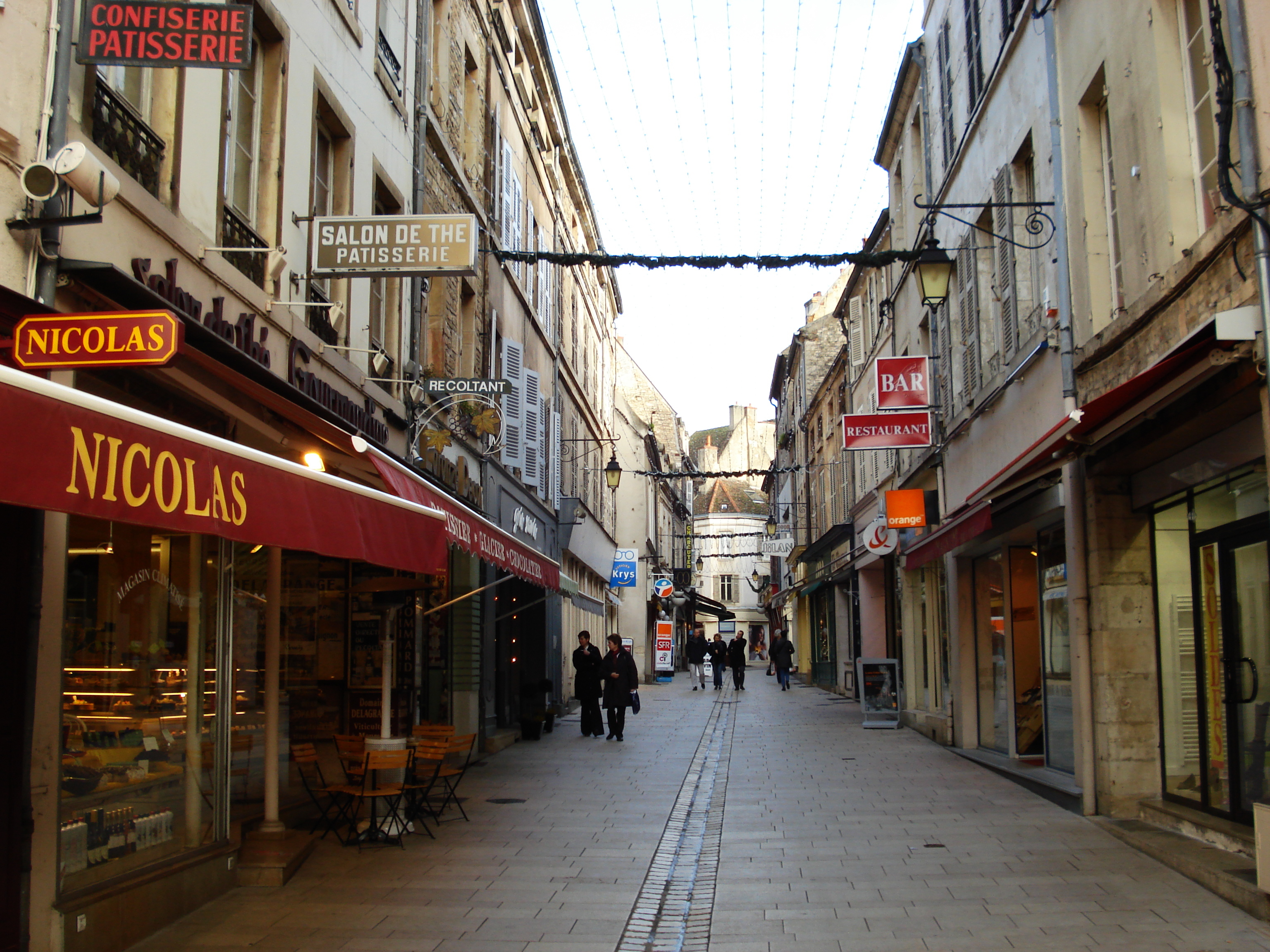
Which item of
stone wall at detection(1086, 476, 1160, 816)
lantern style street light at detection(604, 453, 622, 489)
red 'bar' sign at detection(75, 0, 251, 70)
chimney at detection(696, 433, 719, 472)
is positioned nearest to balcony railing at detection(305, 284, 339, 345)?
red 'bar' sign at detection(75, 0, 251, 70)

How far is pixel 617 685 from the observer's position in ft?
56.7

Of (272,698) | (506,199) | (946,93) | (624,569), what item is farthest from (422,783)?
(624,569)

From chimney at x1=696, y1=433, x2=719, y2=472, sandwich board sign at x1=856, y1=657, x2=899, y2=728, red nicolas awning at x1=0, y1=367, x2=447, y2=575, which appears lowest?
sandwich board sign at x1=856, y1=657, x2=899, y2=728

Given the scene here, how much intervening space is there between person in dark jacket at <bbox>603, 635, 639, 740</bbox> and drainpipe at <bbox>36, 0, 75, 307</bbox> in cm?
1223

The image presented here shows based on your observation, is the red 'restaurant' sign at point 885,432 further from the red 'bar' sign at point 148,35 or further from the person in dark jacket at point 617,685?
the red 'bar' sign at point 148,35

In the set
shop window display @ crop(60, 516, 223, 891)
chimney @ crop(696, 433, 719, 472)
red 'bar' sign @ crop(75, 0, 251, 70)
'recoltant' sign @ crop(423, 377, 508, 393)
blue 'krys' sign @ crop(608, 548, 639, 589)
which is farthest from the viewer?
chimney @ crop(696, 433, 719, 472)

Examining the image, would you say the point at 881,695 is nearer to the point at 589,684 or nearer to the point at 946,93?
the point at 589,684

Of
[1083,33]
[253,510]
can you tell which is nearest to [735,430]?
[1083,33]

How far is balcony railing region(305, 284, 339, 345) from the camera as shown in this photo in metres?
9.68

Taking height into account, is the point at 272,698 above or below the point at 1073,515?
below

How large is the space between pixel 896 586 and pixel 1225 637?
13.8 meters

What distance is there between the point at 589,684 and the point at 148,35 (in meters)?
13.4

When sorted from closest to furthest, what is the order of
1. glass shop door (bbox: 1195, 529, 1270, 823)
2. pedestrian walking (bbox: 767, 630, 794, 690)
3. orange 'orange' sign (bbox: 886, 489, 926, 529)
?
glass shop door (bbox: 1195, 529, 1270, 823) < orange 'orange' sign (bbox: 886, 489, 926, 529) < pedestrian walking (bbox: 767, 630, 794, 690)

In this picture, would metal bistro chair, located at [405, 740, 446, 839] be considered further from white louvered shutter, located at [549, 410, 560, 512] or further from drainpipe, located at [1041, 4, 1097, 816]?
white louvered shutter, located at [549, 410, 560, 512]
